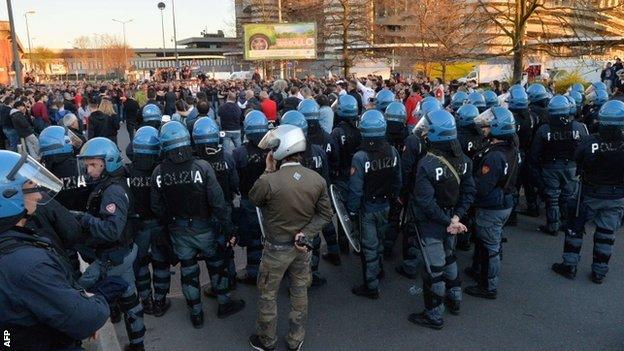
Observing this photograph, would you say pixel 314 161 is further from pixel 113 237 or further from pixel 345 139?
pixel 113 237

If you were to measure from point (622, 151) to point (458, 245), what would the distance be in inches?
99.2

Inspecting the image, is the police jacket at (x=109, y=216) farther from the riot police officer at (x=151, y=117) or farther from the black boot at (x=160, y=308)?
the riot police officer at (x=151, y=117)

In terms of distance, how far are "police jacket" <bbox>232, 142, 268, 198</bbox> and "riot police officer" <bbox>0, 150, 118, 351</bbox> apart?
3.23 meters

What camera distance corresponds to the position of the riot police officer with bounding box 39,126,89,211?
179 inches

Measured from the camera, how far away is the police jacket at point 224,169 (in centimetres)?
539

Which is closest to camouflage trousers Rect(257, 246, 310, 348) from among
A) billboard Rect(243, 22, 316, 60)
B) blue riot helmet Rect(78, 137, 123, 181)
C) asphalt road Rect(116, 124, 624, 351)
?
asphalt road Rect(116, 124, 624, 351)

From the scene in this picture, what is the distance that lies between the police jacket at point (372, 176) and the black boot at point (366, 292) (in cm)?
95

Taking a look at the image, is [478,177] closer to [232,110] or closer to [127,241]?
[127,241]

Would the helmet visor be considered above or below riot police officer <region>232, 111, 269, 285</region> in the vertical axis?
above

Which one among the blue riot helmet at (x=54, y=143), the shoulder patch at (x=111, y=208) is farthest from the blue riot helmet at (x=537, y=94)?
the blue riot helmet at (x=54, y=143)

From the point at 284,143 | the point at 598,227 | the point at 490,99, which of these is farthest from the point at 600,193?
the point at 284,143

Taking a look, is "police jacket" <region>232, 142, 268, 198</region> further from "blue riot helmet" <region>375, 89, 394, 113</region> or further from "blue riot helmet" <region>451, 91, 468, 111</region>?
"blue riot helmet" <region>451, 91, 468, 111</region>

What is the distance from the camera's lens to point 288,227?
4.11 meters

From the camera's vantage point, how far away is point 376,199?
5.37m
